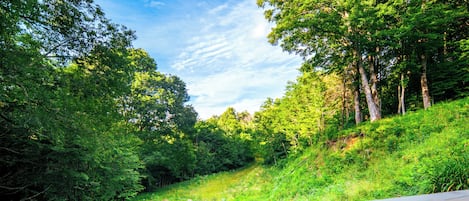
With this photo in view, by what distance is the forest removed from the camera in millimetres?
4785

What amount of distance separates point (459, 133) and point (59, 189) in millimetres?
10355

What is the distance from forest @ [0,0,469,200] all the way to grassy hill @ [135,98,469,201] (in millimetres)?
99

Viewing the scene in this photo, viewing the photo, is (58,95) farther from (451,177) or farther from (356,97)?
(356,97)

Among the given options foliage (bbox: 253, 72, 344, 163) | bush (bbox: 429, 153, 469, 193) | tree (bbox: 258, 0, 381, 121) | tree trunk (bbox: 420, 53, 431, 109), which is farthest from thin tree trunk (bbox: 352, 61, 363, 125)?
bush (bbox: 429, 153, 469, 193)

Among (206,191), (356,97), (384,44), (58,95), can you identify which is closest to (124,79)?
(58,95)

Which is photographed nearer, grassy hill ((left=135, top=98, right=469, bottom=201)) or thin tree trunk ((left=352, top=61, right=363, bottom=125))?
grassy hill ((left=135, top=98, right=469, bottom=201))

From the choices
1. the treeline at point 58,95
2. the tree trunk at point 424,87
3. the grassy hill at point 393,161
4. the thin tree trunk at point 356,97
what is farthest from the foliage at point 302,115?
the treeline at point 58,95

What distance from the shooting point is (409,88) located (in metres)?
10.8

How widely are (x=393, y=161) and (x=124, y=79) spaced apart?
749 cm

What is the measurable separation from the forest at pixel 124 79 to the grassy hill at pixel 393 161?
99 millimetres

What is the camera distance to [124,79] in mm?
6707

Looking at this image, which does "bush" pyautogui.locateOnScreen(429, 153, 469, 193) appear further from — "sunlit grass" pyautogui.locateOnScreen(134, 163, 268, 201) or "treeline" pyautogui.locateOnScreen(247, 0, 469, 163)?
"sunlit grass" pyautogui.locateOnScreen(134, 163, 268, 201)

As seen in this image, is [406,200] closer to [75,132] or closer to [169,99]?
[75,132]

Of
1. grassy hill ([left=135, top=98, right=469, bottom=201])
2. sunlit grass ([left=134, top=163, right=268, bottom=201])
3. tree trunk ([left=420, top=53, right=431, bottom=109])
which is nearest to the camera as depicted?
grassy hill ([left=135, top=98, right=469, bottom=201])
